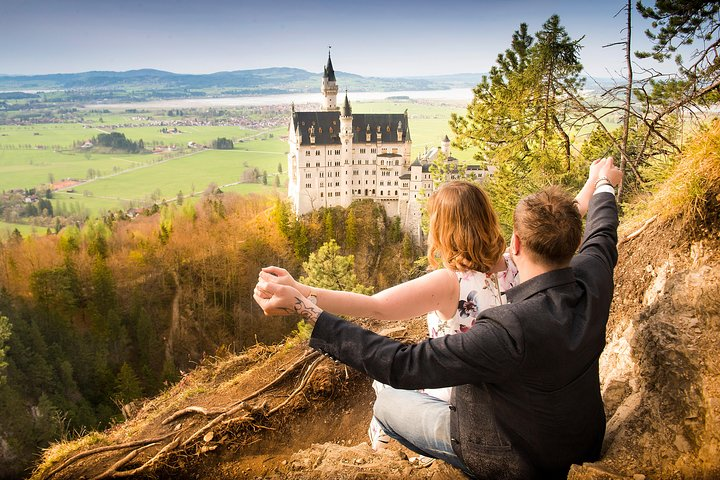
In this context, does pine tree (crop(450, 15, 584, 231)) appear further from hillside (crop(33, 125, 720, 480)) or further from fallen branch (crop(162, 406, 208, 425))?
fallen branch (crop(162, 406, 208, 425))

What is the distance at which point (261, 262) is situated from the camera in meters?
49.1

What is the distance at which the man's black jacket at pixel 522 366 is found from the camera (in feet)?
7.06

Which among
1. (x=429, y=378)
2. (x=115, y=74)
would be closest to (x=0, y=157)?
(x=115, y=74)

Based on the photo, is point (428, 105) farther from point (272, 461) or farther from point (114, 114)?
point (114, 114)

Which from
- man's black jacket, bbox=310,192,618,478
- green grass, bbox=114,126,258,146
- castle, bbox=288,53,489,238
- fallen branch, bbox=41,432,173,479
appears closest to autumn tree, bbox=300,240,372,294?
fallen branch, bbox=41,432,173,479

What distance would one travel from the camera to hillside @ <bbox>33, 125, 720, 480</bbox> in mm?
2727

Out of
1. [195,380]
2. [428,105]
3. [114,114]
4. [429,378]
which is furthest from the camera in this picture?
[114,114]

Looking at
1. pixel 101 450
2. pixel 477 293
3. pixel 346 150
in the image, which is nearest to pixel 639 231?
pixel 477 293

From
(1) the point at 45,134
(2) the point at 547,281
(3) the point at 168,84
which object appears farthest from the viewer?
(3) the point at 168,84

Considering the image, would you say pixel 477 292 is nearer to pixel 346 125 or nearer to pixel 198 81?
pixel 346 125

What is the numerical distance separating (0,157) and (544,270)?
11770 centimetres

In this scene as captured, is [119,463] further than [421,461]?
Yes

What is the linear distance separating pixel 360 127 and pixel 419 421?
57921 mm

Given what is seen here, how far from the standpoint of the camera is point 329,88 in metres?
62.2
